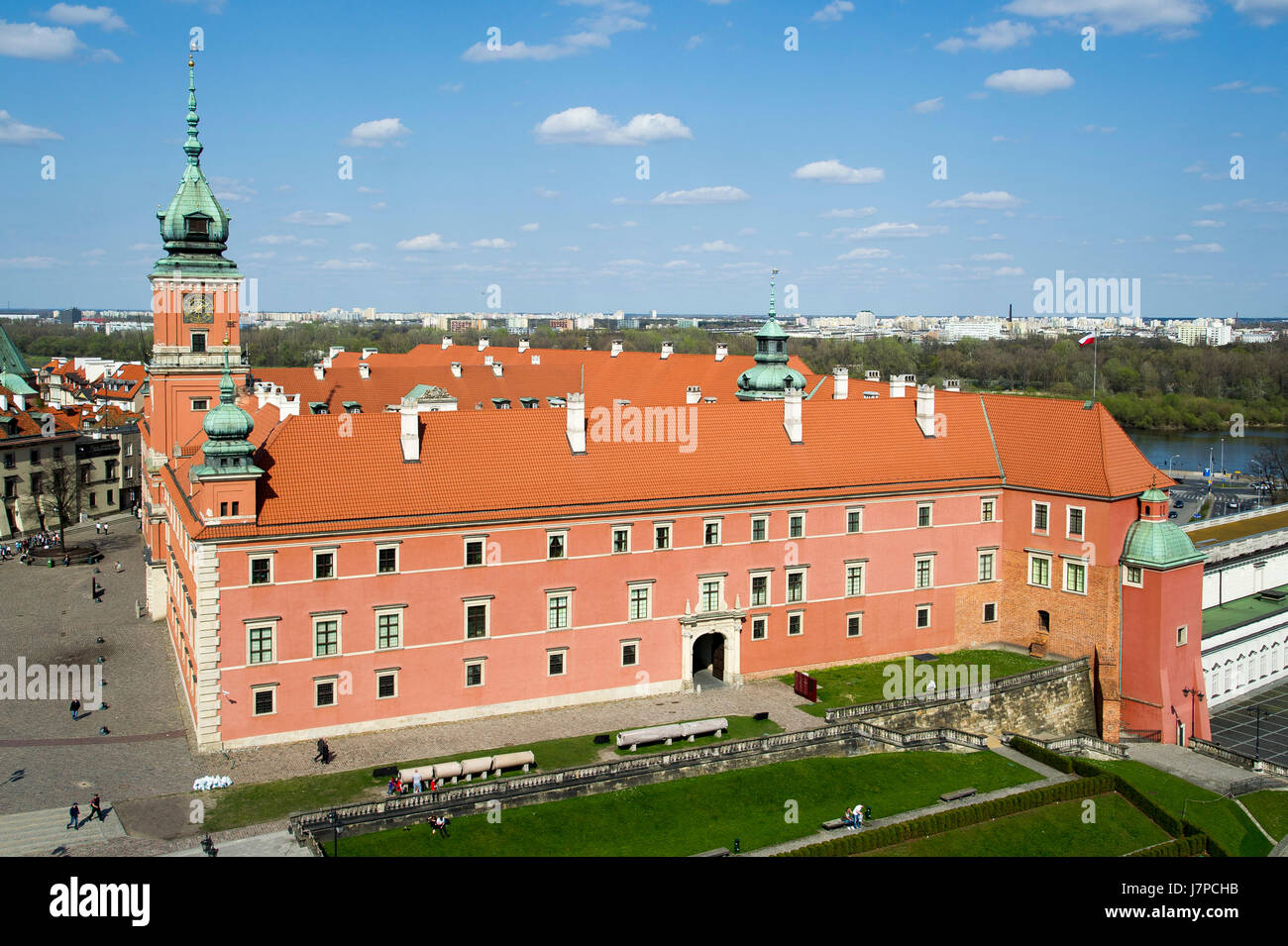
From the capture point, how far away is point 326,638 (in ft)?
125

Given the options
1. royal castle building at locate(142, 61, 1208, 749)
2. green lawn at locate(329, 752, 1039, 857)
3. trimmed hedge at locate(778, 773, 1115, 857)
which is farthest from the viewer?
royal castle building at locate(142, 61, 1208, 749)

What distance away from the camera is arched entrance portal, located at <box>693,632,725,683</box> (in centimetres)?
4531

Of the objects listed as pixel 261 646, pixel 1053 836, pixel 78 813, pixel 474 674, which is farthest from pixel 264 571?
pixel 1053 836

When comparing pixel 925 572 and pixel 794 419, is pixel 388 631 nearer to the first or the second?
pixel 794 419

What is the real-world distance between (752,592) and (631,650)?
5.75 meters

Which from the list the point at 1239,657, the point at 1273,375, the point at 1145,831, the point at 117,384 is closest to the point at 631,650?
the point at 1145,831

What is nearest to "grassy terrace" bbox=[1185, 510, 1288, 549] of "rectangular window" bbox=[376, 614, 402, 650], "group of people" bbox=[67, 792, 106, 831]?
"rectangular window" bbox=[376, 614, 402, 650]

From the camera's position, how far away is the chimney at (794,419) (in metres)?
48.0

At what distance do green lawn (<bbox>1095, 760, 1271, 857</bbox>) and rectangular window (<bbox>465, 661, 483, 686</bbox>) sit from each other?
76.1 ft

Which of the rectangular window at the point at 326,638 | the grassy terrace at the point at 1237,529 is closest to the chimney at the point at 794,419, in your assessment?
the rectangular window at the point at 326,638

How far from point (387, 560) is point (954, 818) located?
20.3 meters

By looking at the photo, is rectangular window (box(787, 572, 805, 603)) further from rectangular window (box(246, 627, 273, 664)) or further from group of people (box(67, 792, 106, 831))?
group of people (box(67, 792, 106, 831))
